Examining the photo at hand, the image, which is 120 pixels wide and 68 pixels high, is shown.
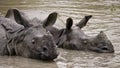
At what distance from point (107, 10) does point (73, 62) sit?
7965mm

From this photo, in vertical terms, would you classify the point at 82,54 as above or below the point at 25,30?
below

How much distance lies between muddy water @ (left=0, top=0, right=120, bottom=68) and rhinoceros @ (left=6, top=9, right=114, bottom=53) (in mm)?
185

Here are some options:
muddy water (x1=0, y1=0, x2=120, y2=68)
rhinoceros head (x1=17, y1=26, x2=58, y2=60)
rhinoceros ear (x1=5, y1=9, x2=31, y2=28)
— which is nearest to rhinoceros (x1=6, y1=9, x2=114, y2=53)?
rhinoceros ear (x1=5, y1=9, x2=31, y2=28)

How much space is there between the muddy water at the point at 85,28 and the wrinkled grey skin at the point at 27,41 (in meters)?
0.16

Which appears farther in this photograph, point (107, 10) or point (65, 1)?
point (65, 1)

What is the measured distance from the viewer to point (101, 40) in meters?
8.59

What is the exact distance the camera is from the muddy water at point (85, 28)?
7.55 meters

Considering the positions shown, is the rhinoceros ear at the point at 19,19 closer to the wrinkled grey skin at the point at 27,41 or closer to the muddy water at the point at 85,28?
the wrinkled grey skin at the point at 27,41

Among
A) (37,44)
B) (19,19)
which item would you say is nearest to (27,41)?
(37,44)

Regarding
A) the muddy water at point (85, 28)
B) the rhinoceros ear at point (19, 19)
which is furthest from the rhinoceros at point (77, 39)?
the muddy water at point (85, 28)

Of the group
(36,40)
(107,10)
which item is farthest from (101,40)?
(107,10)

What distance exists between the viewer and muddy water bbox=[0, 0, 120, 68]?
7547 mm

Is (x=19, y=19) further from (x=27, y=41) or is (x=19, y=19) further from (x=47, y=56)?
(x=47, y=56)

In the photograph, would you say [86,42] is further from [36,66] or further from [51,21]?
[36,66]
